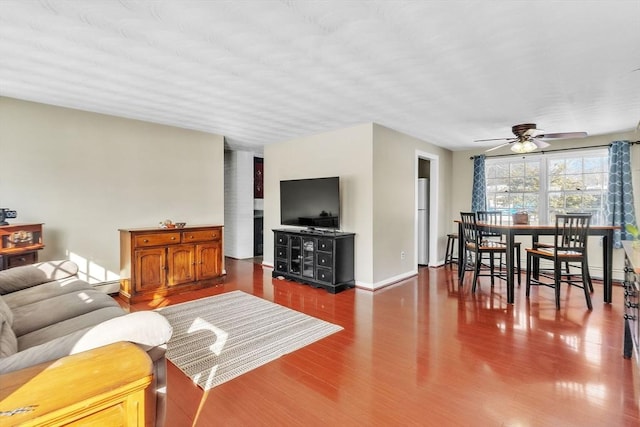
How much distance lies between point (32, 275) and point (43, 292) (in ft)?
1.09

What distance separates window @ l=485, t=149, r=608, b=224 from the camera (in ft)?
16.9

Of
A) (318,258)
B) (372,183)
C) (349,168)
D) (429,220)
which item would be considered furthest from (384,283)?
(429,220)

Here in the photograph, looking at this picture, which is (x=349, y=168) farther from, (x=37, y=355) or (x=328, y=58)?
(x=37, y=355)

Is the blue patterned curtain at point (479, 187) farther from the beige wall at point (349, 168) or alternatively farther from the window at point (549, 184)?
the beige wall at point (349, 168)

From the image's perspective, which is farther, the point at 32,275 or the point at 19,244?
the point at 19,244

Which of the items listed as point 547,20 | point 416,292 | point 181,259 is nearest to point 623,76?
point 547,20

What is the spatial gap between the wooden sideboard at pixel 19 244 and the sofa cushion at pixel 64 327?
1.54m

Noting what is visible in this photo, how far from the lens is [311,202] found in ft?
16.0

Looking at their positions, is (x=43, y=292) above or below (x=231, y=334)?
above

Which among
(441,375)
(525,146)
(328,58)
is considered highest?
(328,58)

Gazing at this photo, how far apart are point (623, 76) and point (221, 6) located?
3.38 meters

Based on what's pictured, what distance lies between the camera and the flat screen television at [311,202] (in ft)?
15.0

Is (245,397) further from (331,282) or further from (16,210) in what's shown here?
(16,210)

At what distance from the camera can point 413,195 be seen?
5.32 m
